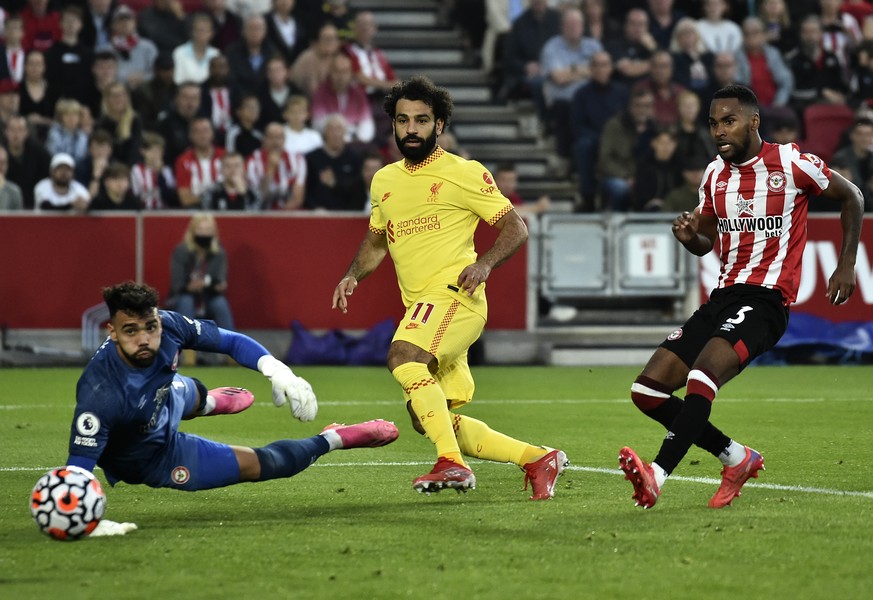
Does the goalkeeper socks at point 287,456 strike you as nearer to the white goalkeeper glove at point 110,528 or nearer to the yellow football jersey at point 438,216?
the white goalkeeper glove at point 110,528

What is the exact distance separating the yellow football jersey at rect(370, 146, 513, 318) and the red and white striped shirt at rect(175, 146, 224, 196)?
33.0 feet

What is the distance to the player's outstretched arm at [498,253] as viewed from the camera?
24.1ft

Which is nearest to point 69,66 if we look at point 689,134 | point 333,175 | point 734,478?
point 333,175

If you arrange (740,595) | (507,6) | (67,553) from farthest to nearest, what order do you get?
(507,6)
(67,553)
(740,595)

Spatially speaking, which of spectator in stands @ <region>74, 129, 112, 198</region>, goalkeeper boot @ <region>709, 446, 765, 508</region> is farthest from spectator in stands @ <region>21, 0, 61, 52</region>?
goalkeeper boot @ <region>709, 446, 765, 508</region>

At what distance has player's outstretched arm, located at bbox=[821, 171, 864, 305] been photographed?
7.21 m

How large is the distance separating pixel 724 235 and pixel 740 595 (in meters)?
2.75

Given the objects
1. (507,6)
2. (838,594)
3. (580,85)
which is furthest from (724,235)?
(507,6)

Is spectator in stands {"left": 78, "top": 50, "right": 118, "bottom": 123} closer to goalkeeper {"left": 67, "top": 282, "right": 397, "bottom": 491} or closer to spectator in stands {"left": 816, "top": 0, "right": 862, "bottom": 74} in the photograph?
spectator in stands {"left": 816, "top": 0, "right": 862, "bottom": 74}

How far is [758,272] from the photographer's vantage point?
23.9 feet

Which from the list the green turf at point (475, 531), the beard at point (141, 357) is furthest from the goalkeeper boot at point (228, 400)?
the beard at point (141, 357)

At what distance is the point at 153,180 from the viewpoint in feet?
57.4

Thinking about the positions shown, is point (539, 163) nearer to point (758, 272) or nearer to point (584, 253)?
point (584, 253)

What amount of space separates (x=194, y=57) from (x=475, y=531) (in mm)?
13375
